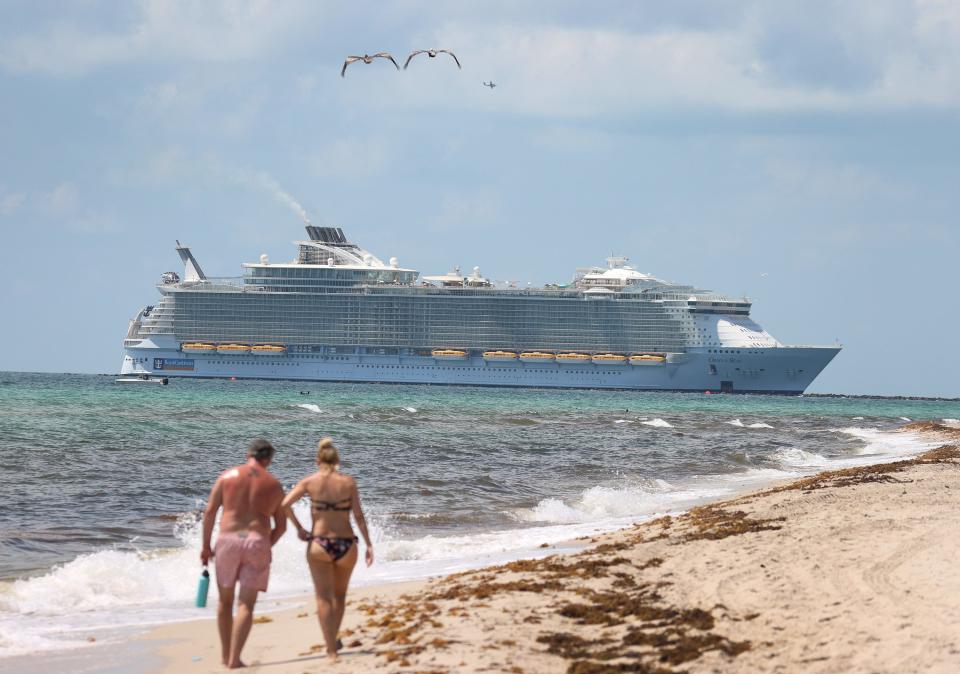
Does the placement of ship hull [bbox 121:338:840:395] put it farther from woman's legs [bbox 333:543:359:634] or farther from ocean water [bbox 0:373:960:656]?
woman's legs [bbox 333:543:359:634]

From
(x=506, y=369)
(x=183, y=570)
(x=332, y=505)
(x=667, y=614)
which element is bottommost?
(x=183, y=570)

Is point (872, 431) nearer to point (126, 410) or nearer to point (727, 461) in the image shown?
point (727, 461)

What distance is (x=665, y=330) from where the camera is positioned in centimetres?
10294

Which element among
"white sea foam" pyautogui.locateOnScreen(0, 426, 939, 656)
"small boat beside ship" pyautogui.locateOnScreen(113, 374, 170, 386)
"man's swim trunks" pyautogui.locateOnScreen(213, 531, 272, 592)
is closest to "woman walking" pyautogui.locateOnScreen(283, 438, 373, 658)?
"man's swim trunks" pyautogui.locateOnScreen(213, 531, 272, 592)

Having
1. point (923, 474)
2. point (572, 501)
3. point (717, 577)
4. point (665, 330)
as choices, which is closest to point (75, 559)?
point (717, 577)

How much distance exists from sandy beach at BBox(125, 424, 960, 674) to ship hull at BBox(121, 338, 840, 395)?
295ft

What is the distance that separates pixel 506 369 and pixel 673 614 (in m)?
96.0

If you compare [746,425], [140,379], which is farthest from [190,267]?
[746,425]

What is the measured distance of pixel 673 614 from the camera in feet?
25.4

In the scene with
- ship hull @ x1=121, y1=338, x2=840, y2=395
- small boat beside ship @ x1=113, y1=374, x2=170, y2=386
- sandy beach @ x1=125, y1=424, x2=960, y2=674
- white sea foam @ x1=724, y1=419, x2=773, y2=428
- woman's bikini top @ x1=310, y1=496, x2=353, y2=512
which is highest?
ship hull @ x1=121, y1=338, x2=840, y2=395

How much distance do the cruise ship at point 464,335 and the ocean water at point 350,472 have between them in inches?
2093

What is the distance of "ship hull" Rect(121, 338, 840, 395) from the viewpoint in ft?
327

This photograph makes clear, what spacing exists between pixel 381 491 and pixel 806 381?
87.2 m

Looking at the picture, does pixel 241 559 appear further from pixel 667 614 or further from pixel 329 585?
pixel 667 614
